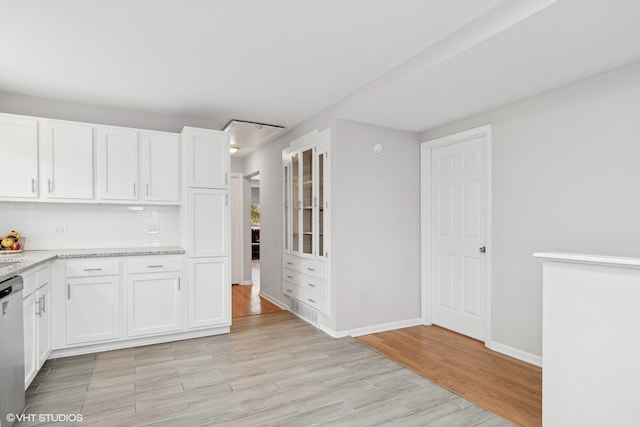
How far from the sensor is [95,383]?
274 cm

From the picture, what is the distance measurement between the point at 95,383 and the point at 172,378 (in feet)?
1.86

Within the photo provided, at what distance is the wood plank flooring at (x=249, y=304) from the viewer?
482 centimetres

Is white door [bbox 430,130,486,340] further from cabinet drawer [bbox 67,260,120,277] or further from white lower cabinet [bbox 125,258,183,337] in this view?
cabinet drawer [bbox 67,260,120,277]

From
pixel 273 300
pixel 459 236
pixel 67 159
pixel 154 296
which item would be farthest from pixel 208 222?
pixel 459 236

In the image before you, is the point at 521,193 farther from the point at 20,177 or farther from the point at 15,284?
the point at 20,177

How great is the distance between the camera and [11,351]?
6.66ft

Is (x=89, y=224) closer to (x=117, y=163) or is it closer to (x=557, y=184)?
(x=117, y=163)

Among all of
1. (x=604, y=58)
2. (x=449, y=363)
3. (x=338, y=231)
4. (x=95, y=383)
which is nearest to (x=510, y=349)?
(x=449, y=363)

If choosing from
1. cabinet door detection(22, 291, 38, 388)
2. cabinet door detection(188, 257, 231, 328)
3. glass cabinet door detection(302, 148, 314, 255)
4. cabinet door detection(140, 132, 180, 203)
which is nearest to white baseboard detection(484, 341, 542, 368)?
glass cabinet door detection(302, 148, 314, 255)

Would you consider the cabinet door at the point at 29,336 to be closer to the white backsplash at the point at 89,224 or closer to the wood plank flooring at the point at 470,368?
the white backsplash at the point at 89,224

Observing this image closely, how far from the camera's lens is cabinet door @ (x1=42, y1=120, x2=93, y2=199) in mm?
3426

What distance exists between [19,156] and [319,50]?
2970 mm

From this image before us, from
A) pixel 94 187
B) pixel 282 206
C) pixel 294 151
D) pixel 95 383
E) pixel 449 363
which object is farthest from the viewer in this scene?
pixel 282 206

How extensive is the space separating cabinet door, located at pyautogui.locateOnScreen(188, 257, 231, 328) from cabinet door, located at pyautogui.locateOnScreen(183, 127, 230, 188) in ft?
2.78
